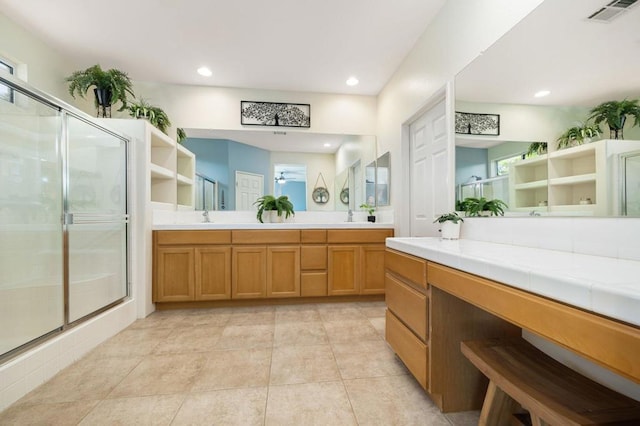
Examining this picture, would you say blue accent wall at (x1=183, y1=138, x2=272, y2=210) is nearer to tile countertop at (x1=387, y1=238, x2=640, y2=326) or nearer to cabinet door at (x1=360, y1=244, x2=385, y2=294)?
cabinet door at (x1=360, y1=244, x2=385, y2=294)

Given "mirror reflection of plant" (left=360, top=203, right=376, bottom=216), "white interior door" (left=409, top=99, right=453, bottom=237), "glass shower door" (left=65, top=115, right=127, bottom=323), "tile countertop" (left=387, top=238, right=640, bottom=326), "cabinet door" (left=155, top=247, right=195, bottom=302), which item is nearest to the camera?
"tile countertop" (left=387, top=238, right=640, bottom=326)

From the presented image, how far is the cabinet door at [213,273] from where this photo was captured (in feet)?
8.51

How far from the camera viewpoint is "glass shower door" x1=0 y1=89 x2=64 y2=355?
1497 mm

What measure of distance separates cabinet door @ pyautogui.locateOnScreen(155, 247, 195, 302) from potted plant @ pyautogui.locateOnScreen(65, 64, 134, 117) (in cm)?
139

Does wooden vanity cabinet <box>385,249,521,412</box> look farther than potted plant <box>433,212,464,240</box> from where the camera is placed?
No

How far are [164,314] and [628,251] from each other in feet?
10.2

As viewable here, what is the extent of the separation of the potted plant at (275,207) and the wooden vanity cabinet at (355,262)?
1.97ft

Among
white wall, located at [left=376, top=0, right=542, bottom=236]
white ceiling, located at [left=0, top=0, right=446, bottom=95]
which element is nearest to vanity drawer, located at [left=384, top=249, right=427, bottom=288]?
white wall, located at [left=376, top=0, right=542, bottom=236]

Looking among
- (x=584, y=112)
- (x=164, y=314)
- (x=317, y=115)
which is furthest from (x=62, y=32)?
(x=584, y=112)

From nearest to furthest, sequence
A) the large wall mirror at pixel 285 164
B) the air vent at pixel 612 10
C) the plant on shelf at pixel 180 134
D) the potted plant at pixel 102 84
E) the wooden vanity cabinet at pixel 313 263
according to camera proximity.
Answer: the air vent at pixel 612 10 → the potted plant at pixel 102 84 → the wooden vanity cabinet at pixel 313 263 → the plant on shelf at pixel 180 134 → the large wall mirror at pixel 285 164

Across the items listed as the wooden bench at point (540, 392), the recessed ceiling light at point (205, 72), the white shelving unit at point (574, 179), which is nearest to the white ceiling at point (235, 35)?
the recessed ceiling light at point (205, 72)

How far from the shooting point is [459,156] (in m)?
1.83

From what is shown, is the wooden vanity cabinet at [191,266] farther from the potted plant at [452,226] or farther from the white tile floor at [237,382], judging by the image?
the potted plant at [452,226]

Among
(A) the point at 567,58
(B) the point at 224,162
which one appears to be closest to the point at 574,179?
(A) the point at 567,58
